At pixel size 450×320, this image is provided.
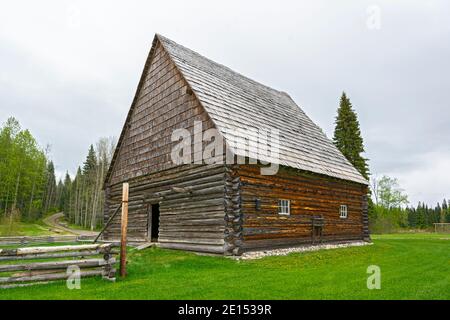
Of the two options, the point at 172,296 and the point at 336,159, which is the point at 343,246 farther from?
the point at 172,296

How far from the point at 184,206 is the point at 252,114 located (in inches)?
227

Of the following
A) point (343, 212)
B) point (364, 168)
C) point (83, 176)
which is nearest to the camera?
point (343, 212)

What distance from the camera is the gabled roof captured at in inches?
581

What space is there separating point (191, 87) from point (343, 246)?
1147 cm

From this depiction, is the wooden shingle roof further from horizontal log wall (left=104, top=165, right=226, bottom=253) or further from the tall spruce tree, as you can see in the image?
the tall spruce tree

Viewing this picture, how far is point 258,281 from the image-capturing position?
8.32m

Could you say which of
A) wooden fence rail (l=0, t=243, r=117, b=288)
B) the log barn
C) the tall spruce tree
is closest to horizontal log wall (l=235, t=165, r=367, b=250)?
the log barn

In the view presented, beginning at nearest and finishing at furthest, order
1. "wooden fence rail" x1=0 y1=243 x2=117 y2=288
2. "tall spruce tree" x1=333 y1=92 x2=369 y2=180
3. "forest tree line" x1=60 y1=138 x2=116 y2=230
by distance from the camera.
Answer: "wooden fence rail" x1=0 y1=243 x2=117 y2=288 → "tall spruce tree" x1=333 y1=92 x2=369 y2=180 → "forest tree line" x1=60 y1=138 x2=116 y2=230

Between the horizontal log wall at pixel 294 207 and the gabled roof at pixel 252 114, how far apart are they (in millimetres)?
654

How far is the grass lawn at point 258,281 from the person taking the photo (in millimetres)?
6946

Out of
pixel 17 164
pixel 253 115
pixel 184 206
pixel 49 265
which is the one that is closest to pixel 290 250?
pixel 184 206

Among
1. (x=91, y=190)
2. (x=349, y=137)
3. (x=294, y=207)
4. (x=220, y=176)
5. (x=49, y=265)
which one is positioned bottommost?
(x=49, y=265)

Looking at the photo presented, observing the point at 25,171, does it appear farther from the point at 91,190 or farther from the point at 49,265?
the point at 49,265

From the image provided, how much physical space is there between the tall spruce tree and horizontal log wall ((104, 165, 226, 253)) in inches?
1016
